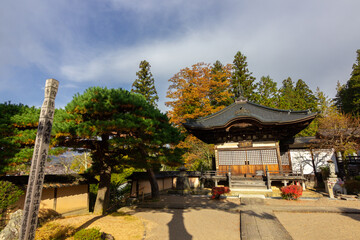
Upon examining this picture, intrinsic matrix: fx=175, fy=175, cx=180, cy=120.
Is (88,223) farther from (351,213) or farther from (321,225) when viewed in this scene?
(351,213)

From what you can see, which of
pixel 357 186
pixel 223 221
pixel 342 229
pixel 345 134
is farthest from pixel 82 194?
pixel 345 134

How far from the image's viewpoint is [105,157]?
9164 mm

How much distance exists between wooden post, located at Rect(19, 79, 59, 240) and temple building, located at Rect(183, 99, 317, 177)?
484 inches

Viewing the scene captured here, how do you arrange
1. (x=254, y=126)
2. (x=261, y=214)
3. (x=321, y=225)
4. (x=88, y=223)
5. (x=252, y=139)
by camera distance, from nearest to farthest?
1. (x=321, y=225)
2. (x=88, y=223)
3. (x=261, y=214)
4. (x=254, y=126)
5. (x=252, y=139)

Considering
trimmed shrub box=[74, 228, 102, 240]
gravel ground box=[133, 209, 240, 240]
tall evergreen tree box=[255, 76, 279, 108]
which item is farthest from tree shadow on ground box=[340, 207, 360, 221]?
tall evergreen tree box=[255, 76, 279, 108]

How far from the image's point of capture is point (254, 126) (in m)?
15.1

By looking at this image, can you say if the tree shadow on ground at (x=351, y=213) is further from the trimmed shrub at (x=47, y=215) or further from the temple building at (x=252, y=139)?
the trimmed shrub at (x=47, y=215)

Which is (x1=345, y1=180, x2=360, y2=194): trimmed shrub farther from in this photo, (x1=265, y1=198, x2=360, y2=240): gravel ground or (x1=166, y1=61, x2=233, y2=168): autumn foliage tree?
(x1=166, y1=61, x2=233, y2=168): autumn foliage tree

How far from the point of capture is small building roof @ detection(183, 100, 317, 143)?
14.2 metres

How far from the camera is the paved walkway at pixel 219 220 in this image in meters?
6.10

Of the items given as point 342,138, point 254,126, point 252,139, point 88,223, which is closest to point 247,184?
point 252,139

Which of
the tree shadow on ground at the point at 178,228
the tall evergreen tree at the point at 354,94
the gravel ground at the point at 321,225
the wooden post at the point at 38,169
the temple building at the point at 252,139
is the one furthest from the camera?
the tall evergreen tree at the point at 354,94

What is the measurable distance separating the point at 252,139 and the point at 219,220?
999 cm

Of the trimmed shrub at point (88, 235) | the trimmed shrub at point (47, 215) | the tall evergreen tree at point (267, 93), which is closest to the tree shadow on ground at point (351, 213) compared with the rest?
the trimmed shrub at point (88, 235)
